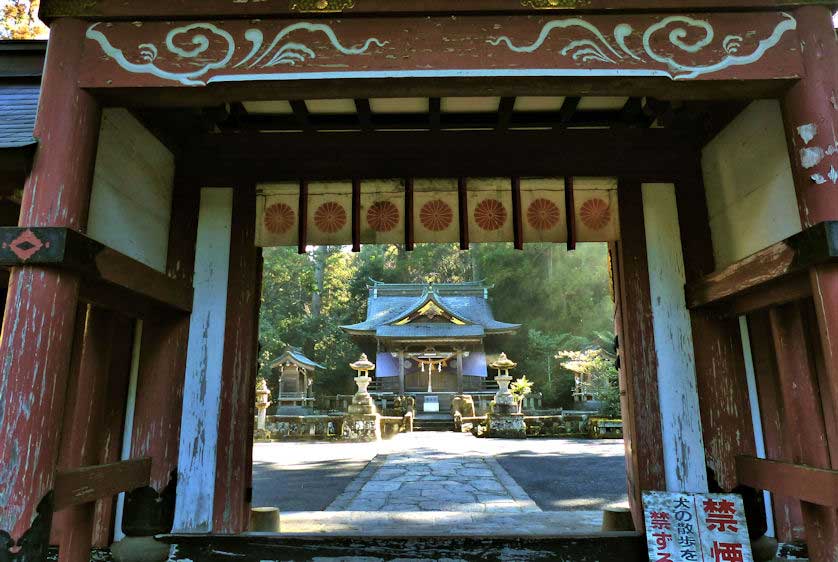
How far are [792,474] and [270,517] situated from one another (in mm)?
3693

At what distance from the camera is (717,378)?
12.0 ft

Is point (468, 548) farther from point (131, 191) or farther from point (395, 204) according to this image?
point (131, 191)

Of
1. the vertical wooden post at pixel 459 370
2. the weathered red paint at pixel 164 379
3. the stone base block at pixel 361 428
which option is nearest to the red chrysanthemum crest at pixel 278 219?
the weathered red paint at pixel 164 379

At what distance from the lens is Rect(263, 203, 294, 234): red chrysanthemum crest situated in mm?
4160

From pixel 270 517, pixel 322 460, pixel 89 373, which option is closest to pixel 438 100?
pixel 89 373

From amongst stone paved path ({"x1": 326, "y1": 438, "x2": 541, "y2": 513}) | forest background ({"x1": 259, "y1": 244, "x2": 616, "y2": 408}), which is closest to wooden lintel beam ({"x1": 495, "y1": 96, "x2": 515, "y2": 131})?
stone paved path ({"x1": 326, "y1": 438, "x2": 541, "y2": 513})

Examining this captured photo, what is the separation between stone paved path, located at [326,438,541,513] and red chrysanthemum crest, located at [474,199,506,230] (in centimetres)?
321

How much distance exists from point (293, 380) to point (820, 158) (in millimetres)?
23716

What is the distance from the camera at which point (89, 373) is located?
128 inches

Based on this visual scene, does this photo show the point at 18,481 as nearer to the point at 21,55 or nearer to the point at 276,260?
the point at 21,55

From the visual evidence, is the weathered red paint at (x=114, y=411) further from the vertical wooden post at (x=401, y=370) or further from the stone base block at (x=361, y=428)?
the vertical wooden post at (x=401, y=370)

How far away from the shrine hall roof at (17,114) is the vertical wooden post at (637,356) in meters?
3.91

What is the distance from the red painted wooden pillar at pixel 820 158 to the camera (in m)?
2.44

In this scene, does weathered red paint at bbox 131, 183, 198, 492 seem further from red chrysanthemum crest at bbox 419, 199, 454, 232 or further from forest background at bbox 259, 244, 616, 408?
forest background at bbox 259, 244, 616, 408
